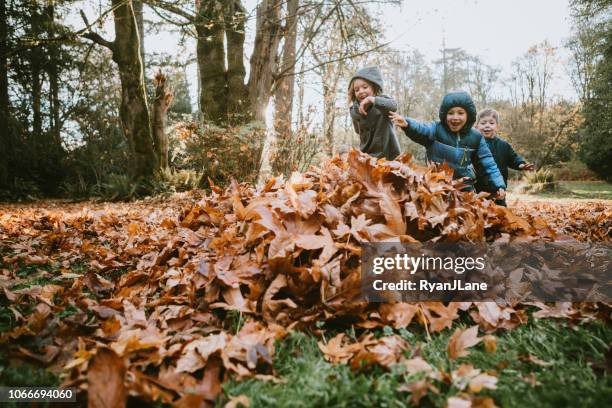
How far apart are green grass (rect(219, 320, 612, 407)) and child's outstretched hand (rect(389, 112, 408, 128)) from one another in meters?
2.40

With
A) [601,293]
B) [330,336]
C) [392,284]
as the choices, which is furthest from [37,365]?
[601,293]

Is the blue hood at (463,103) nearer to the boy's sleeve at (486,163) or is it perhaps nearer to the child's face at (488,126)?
the boy's sleeve at (486,163)

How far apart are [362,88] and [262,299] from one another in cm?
300

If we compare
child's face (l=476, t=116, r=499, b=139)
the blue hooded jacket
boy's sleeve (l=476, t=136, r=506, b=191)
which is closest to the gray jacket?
the blue hooded jacket

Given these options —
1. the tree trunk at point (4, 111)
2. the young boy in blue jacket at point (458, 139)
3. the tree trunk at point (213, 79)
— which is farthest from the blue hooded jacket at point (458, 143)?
the tree trunk at point (4, 111)

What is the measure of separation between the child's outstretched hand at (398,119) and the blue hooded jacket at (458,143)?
0.17 metres

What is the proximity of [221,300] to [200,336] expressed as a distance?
262 mm

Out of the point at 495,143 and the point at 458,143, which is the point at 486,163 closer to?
the point at 458,143

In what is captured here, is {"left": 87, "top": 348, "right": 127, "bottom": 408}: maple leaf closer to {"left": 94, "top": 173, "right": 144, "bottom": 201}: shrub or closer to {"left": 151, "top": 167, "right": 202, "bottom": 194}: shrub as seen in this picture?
{"left": 151, "top": 167, "right": 202, "bottom": 194}: shrub

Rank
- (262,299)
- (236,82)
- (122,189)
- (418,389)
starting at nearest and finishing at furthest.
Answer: (418,389), (262,299), (122,189), (236,82)

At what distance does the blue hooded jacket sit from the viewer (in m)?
3.55

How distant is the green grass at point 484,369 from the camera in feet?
3.13

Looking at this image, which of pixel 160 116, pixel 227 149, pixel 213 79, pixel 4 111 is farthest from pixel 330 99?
pixel 4 111

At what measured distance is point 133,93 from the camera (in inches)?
307
